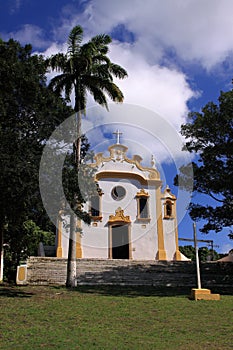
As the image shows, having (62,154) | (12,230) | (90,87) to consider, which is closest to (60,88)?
(90,87)

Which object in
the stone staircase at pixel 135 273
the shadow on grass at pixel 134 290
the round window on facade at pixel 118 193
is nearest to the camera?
the shadow on grass at pixel 134 290

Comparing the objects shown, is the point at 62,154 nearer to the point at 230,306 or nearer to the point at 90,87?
the point at 90,87

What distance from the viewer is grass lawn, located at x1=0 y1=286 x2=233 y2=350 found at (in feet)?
21.3

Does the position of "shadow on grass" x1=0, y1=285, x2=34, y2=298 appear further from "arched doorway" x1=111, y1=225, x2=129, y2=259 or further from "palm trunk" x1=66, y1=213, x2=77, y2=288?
"arched doorway" x1=111, y1=225, x2=129, y2=259

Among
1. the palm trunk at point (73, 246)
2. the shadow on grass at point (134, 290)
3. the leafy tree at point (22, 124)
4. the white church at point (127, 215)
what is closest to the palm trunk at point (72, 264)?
the palm trunk at point (73, 246)

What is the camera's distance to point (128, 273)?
1716 centimetres

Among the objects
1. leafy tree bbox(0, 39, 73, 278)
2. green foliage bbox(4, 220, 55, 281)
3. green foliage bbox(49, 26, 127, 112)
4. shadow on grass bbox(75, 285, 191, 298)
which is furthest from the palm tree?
shadow on grass bbox(75, 285, 191, 298)

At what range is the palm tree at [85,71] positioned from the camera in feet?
51.2

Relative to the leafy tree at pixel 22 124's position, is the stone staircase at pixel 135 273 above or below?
below

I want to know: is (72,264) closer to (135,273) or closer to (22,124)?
(135,273)

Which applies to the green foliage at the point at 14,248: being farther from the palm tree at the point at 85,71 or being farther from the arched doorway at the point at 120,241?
the arched doorway at the point at 120,241

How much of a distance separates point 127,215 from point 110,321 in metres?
15.6

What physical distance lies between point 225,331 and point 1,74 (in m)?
9.00

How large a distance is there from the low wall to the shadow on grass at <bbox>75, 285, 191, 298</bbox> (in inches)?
37.8
